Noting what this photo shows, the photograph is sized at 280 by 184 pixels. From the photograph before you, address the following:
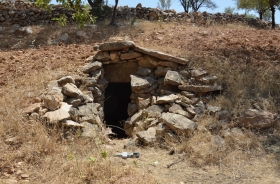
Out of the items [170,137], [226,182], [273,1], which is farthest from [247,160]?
[273,1]

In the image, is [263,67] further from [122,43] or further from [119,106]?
[119,106]

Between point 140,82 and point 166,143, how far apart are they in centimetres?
187

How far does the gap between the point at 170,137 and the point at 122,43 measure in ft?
8.81

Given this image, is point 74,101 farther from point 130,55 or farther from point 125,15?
point 125,15

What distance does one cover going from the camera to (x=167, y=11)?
12.8 metres

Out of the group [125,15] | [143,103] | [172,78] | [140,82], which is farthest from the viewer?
[125,15]

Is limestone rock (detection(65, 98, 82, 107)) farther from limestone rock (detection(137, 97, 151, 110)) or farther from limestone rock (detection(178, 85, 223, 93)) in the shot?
limestone rock (detection(178, 85, 223, 93))

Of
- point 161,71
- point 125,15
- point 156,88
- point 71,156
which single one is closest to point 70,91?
point 71,156

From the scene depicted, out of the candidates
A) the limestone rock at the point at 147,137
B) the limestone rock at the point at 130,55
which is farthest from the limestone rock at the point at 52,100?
the limestone rock at the point at 130,55

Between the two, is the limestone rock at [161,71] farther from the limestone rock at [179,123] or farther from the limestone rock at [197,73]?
the limestone rock at [179,123]

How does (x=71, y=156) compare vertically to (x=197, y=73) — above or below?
below

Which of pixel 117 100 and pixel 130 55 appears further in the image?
pixel 117 100

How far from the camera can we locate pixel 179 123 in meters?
5.02

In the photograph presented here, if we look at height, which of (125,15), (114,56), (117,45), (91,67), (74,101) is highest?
(125,15)
